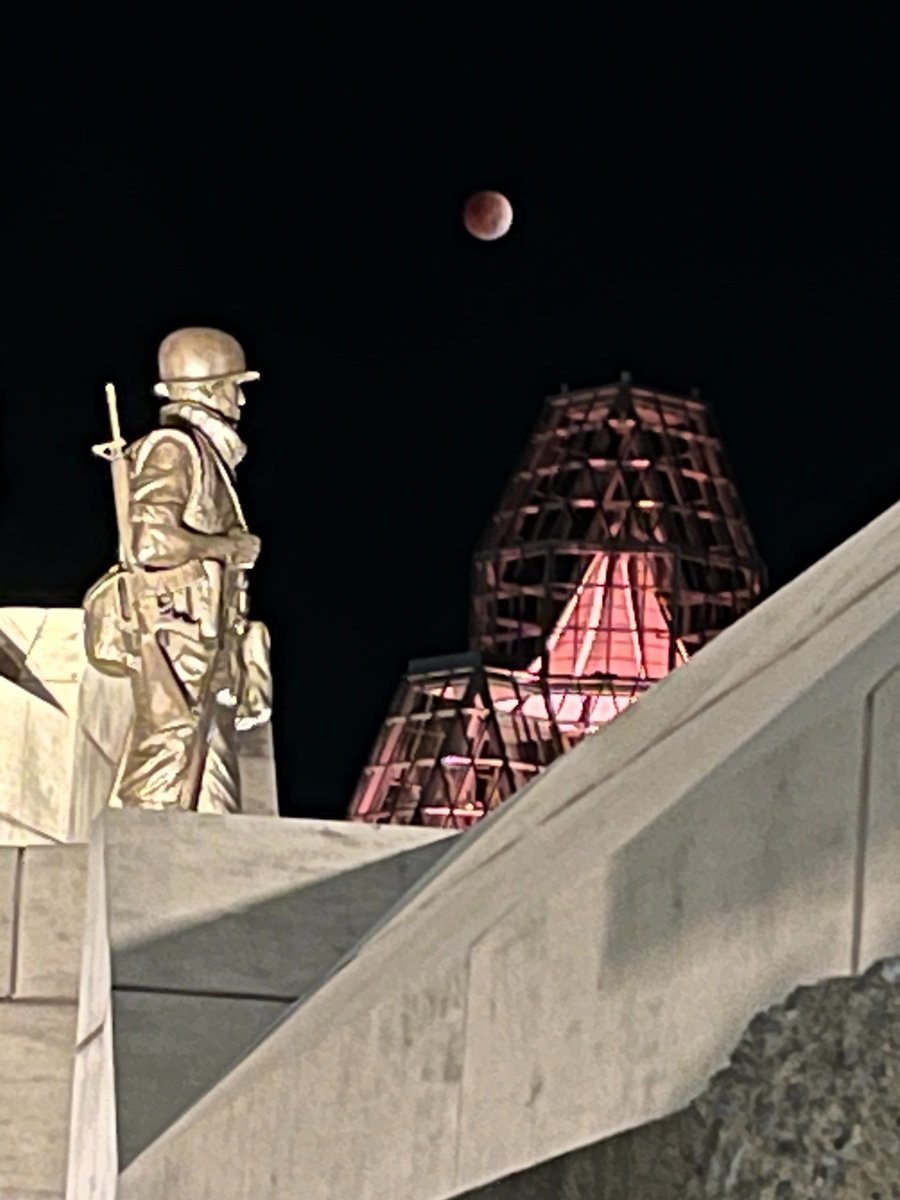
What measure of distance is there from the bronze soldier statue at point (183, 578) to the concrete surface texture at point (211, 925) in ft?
11.5

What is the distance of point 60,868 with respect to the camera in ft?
37.1

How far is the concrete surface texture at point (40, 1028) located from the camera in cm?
1108

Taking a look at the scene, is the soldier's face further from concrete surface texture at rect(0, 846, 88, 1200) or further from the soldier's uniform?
concrete surface texture at rect(0, 846, 88, 1200)

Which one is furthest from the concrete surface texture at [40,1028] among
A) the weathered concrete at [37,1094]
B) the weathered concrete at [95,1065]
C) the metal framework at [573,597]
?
the metal framework at [573,597]

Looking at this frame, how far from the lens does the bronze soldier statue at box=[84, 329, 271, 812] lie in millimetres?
13555

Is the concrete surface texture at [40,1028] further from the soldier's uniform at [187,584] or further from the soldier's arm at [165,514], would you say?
the soldier's arm at [165,514]

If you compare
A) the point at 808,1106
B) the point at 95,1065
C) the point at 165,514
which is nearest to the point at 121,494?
the point at 165,514

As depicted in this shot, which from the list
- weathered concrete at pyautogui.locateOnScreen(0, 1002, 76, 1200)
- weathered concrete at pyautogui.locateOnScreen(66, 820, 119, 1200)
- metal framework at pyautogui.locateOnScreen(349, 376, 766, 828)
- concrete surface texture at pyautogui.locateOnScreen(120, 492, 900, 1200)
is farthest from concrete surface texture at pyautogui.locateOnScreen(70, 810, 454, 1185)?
metal framework at pyautogui.locateOnScreen(349, 376, 766, 828)

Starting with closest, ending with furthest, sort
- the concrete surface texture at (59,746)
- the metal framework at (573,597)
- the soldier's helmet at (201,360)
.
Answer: the soldier's helmet at (201,360)
the concrete surface texture at (59,746)
the metal framework at (573,597)

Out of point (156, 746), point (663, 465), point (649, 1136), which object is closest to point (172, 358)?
point (156, 746)

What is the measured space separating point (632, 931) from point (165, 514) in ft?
25.5

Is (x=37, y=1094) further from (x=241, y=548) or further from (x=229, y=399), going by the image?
(x=229, y=399)

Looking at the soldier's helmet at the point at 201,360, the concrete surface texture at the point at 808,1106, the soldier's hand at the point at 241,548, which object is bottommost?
the concrete surface texture at the point at 808,1106

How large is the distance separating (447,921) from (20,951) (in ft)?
13.8
